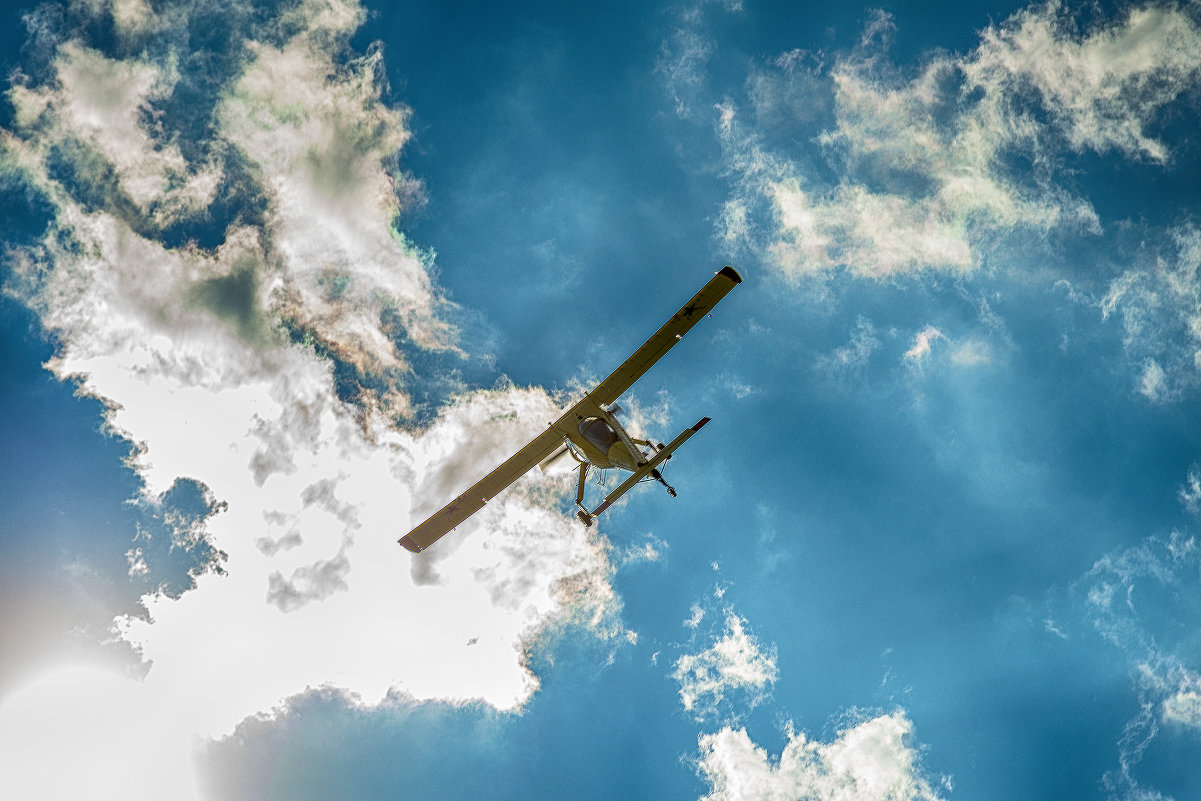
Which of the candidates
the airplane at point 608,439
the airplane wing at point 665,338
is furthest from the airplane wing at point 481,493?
the airplane wing at point 665,338

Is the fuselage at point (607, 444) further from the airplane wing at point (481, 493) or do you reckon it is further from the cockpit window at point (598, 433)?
the airplane wing at point (481, 493)

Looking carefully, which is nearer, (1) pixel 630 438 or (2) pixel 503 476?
(1) pixel 630 438

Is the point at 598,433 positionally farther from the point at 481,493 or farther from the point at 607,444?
the point at 481,493

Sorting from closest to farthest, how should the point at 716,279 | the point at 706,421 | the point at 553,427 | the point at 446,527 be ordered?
the point at 706,421
the point at 716,279
the point at 553,427
the point at 446,527

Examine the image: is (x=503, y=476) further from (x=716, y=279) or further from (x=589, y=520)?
(x=716, y=279)

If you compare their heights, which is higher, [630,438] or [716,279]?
[716,279]

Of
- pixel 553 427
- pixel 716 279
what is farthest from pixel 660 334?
pixel 553 427

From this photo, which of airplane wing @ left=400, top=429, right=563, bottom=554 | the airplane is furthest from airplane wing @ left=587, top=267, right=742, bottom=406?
airplane wing @ left=400, top=429, right=563, bottom=554

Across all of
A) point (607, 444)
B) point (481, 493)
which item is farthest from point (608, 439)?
point (481, 493)
